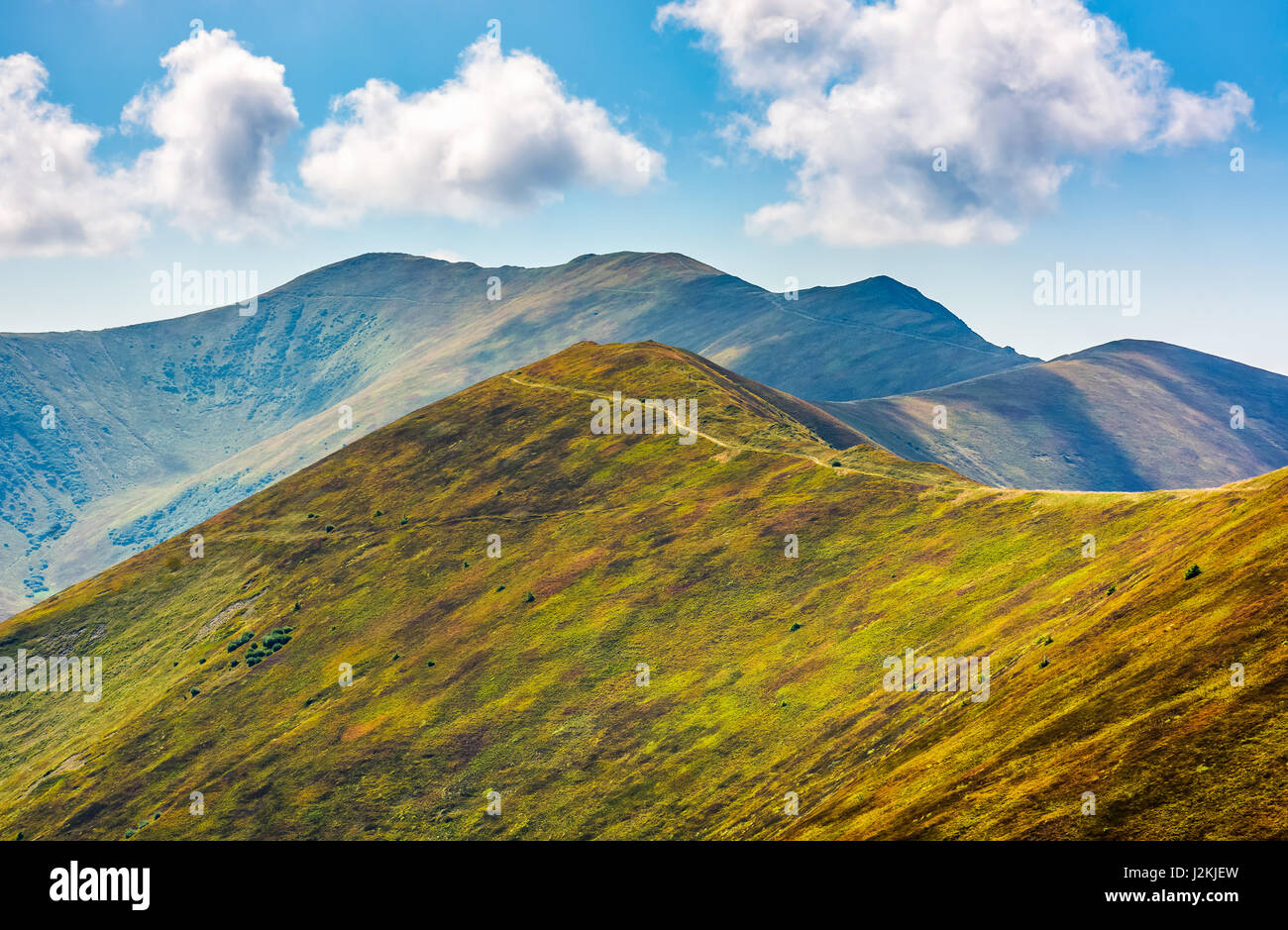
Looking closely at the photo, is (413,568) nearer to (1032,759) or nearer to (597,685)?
(597,685)

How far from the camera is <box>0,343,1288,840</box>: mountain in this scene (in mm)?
53156

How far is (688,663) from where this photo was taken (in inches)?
4813

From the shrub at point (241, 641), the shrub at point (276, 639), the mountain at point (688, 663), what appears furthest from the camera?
the shrub at point (241, 641)

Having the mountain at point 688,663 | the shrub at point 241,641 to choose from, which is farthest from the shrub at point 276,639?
the shrub at point 241,641

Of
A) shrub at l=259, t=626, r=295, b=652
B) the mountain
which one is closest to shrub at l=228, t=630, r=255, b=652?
the mountain

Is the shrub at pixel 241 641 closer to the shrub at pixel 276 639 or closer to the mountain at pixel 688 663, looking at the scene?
the mountain at pixel 688 663

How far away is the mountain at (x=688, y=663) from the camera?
53.2 meters

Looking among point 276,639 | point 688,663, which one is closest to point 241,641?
point 276,639

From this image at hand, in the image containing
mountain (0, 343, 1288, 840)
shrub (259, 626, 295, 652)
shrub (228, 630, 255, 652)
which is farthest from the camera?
shrub (228, 630, 255, 652)

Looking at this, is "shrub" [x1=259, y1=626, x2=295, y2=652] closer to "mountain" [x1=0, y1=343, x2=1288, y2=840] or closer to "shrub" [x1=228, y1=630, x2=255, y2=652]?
"mountain" [x1=0, y1=343, x2=1288, y2=840]

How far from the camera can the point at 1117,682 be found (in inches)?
2264

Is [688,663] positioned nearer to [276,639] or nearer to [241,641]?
[276,639]
